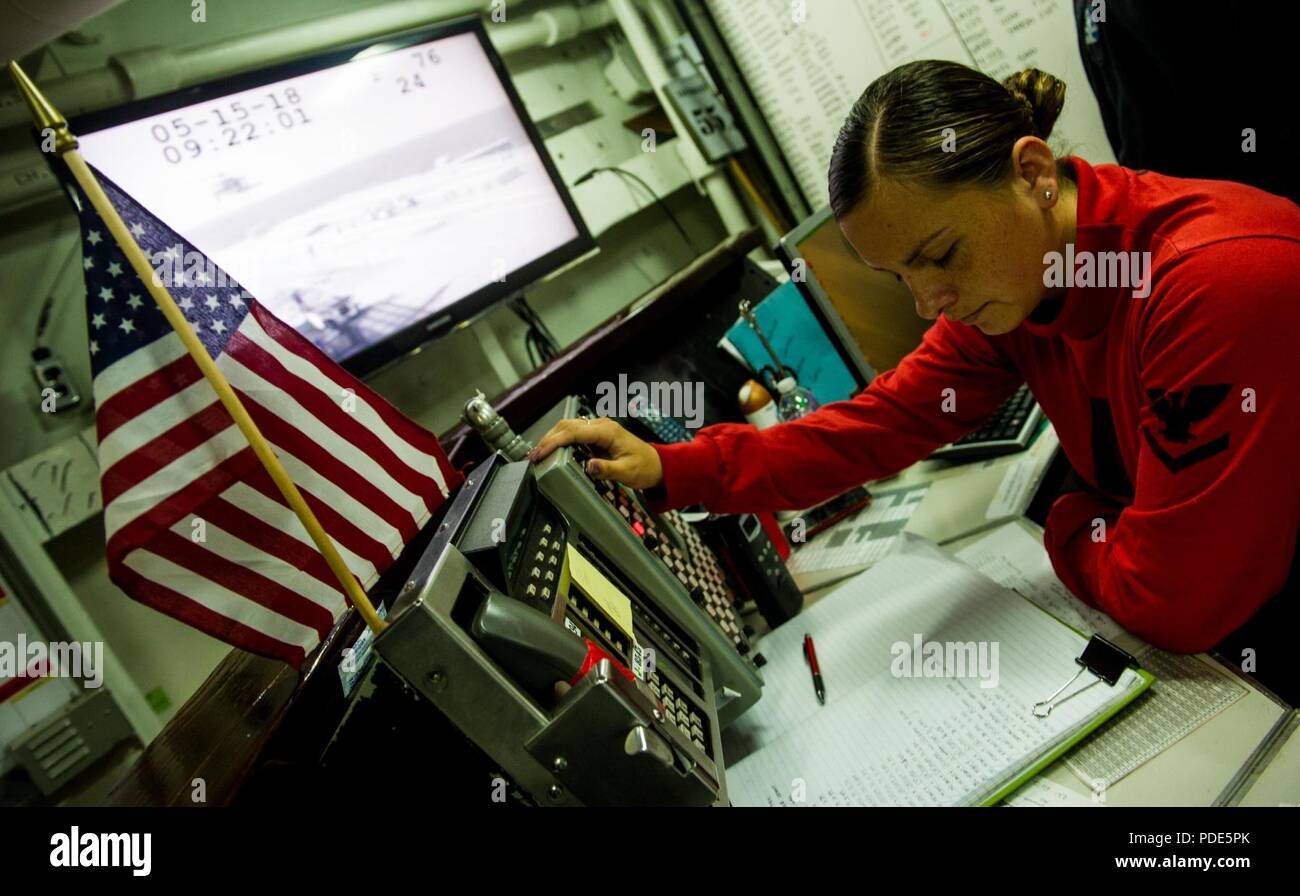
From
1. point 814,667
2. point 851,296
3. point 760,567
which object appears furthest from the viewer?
point 851,296

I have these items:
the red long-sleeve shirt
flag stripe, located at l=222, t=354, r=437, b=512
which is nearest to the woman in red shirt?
the red long-sleeve shirt

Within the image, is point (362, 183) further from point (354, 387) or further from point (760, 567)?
point (760, 567)

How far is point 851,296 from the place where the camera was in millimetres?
1749

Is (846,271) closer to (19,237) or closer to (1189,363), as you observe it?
(1189,363)

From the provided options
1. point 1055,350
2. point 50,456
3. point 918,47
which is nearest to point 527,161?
point 918,47

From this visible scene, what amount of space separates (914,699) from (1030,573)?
317mm

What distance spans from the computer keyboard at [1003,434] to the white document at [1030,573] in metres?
0.30

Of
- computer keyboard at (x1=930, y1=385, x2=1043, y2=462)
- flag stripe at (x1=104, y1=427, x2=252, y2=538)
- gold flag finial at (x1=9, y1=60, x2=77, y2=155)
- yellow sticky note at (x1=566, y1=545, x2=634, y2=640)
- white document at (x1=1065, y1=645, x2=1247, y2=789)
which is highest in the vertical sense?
gold flag finial at (x1=9, y1=60, x2=77, y2=155)

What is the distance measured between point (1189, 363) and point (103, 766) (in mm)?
2078

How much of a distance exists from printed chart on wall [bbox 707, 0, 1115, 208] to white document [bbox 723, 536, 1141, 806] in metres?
1.12

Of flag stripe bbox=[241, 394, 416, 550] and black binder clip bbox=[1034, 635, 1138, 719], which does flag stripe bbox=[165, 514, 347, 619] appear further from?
black binder clip bbox=[1034, 635, 1138, 719]

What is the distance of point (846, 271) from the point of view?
1739 mm

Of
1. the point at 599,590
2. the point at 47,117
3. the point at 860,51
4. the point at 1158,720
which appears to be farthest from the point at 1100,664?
the point at 860,51

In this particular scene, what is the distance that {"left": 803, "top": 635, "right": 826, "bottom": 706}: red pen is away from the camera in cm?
111
